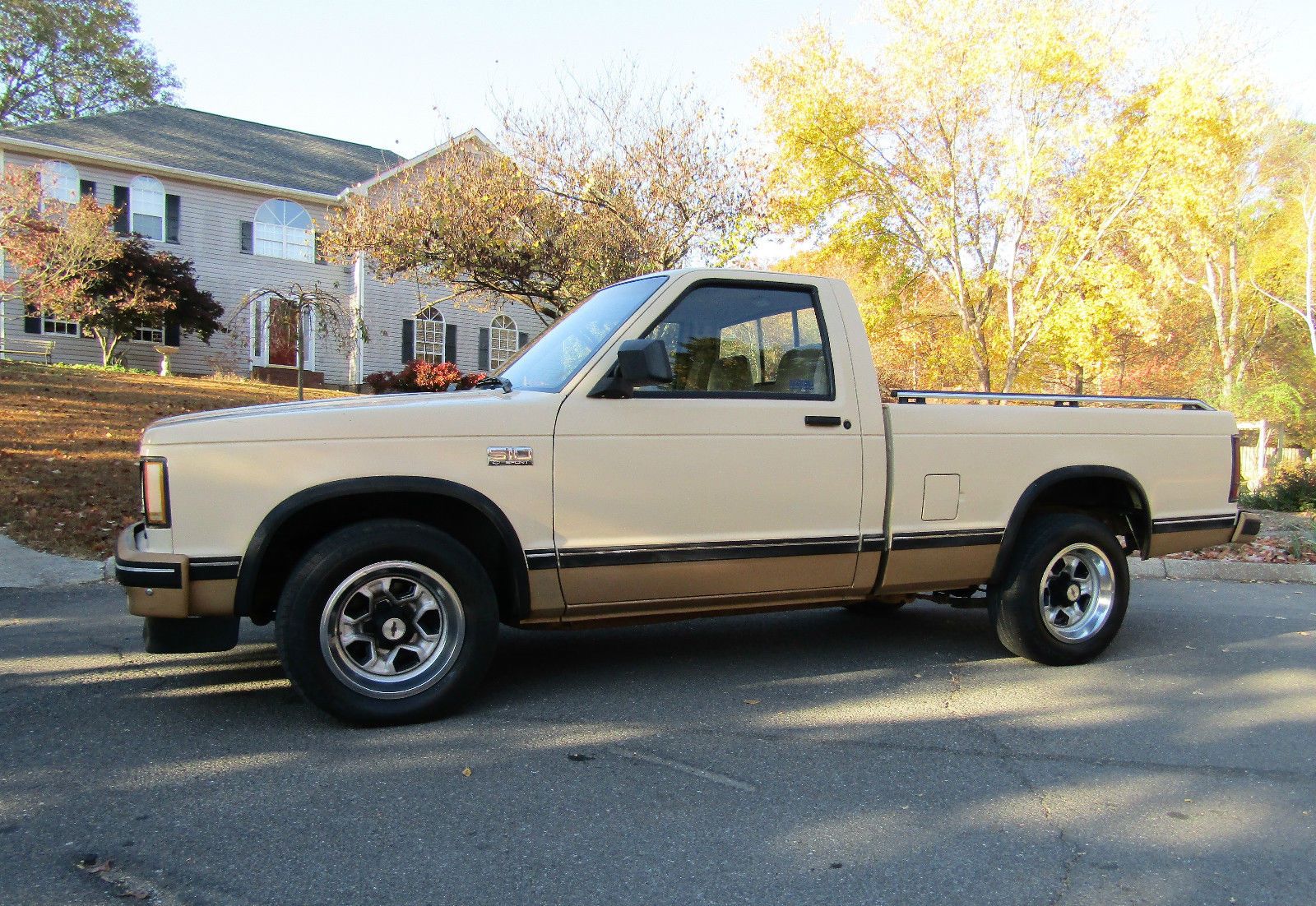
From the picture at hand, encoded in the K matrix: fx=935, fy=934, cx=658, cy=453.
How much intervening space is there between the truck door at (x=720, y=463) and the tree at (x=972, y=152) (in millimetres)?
13969

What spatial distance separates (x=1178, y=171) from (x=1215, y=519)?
48.7 ft

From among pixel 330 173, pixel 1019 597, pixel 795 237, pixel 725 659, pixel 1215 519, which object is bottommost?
pixel 725 659

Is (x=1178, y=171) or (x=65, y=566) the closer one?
(x=65, y=566)

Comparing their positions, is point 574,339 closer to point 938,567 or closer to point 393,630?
point 393,630

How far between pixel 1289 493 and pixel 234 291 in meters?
24.2

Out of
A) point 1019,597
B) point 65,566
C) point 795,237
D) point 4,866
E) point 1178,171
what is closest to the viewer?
point 4,866

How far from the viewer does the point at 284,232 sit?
85.7 feet

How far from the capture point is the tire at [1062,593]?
5.02m

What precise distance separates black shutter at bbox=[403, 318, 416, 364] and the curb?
2215 centimetres

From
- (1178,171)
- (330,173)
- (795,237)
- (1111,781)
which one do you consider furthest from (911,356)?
(1111,781)

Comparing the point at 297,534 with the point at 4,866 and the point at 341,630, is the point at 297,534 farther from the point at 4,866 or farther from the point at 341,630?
the point at 4,866

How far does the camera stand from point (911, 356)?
2539 centimetres

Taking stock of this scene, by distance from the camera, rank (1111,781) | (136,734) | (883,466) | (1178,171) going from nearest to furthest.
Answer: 1. (1111,781)
2. (136,734)
3. (883,466)
4. (1178,171)

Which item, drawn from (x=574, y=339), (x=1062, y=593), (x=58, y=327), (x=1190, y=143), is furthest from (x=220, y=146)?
(x=1062, y=593)
